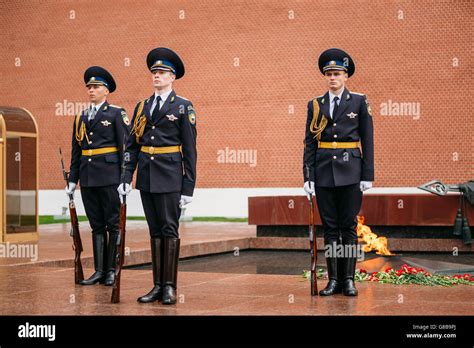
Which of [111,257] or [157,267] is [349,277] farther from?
[111,257]

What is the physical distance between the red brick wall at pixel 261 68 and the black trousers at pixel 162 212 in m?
12.5

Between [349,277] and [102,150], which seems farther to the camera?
[102,150]

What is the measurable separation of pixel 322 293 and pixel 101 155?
7.11 feet

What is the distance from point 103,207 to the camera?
643cm

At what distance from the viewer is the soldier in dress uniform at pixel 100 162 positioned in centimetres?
632

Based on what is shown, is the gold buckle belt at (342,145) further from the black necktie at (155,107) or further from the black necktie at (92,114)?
the black necktie at (92,114)

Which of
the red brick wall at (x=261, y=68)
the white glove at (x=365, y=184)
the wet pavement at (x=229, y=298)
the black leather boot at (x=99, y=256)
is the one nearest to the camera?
the wet pavement at (x=229, y=298)

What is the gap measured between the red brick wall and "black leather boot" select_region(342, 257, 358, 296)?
38.4ft

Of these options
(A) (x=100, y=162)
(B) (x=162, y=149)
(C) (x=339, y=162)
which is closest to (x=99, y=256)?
(A) (x=100, y=162)

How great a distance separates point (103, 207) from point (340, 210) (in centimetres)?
203

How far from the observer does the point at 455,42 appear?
55.1 feet

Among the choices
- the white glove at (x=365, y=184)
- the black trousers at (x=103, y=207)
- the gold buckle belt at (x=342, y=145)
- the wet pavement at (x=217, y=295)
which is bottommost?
the wet pavement at (x=217, y=295)

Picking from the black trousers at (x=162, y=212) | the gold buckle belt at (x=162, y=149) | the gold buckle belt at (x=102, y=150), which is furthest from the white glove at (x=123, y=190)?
the gold buckle belt at (x=102, y=150)

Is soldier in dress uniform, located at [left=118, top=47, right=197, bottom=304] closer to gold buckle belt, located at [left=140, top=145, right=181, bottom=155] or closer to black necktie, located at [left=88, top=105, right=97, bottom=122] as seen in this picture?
gold buckle belt, located at [left=140, top=145, right=181, bottom=155]
